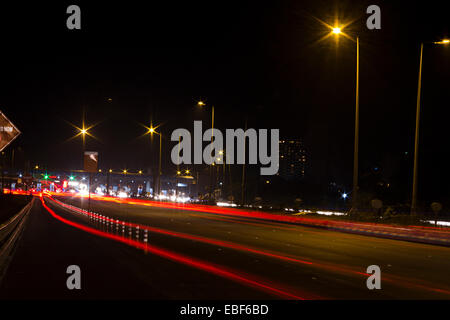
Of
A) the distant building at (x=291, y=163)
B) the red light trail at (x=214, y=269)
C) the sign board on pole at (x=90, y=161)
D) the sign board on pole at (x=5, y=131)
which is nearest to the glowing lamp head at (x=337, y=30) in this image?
the sign board on pole at (x=90, y=161)

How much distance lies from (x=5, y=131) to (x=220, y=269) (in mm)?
6303

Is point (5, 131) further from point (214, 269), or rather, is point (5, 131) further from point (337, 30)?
point (337, 30)

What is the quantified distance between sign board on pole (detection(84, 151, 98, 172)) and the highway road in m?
6.56

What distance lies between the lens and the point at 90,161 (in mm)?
29359

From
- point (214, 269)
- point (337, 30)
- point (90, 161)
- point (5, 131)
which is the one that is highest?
point (337, 30)

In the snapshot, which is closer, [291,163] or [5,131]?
[5,131]

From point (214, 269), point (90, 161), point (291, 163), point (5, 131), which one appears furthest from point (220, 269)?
point (291, 163)

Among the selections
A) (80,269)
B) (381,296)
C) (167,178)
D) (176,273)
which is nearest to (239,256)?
(176,273)

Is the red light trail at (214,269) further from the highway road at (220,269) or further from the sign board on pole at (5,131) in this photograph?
the sign board on pole at (5,131)

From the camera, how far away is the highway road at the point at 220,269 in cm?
1065

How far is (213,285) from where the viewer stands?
11.4 metres

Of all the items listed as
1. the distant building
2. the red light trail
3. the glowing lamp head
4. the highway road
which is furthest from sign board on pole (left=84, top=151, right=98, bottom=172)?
the distant building
